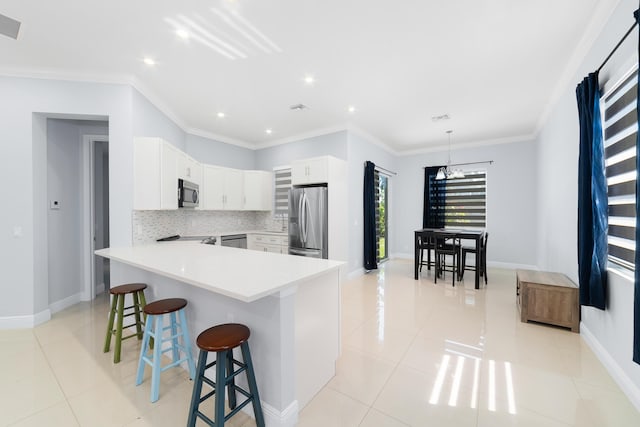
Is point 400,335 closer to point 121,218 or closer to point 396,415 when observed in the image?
point 396,415

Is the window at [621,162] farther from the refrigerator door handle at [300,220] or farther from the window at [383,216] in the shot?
the window at [383,216]

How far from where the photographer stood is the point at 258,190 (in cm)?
561

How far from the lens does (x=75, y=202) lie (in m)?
3.69

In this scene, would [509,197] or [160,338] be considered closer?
[160,338]

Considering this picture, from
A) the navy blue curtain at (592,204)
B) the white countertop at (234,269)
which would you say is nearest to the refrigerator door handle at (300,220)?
the white countertop at (234,269)

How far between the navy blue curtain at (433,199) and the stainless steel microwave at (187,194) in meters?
5.13

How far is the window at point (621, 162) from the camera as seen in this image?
1.89 m

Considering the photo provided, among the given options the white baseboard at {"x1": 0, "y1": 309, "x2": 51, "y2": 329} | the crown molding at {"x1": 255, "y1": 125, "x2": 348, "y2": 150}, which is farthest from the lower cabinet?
the white baseboard at {"x1": 0, "y1": 309, "x2": 51, "y2": 329}

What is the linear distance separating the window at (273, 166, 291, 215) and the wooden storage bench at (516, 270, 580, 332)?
Result: 4.23 m

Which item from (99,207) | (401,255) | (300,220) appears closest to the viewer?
(99,207)

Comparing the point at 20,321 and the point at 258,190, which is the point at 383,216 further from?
the point at 20,321

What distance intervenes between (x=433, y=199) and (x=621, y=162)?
439 centimetres

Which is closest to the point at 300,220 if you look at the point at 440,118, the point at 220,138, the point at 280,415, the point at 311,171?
the point at 311,171

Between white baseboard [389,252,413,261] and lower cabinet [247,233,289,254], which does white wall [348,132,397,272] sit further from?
white baseboard [389,252,413,261]
